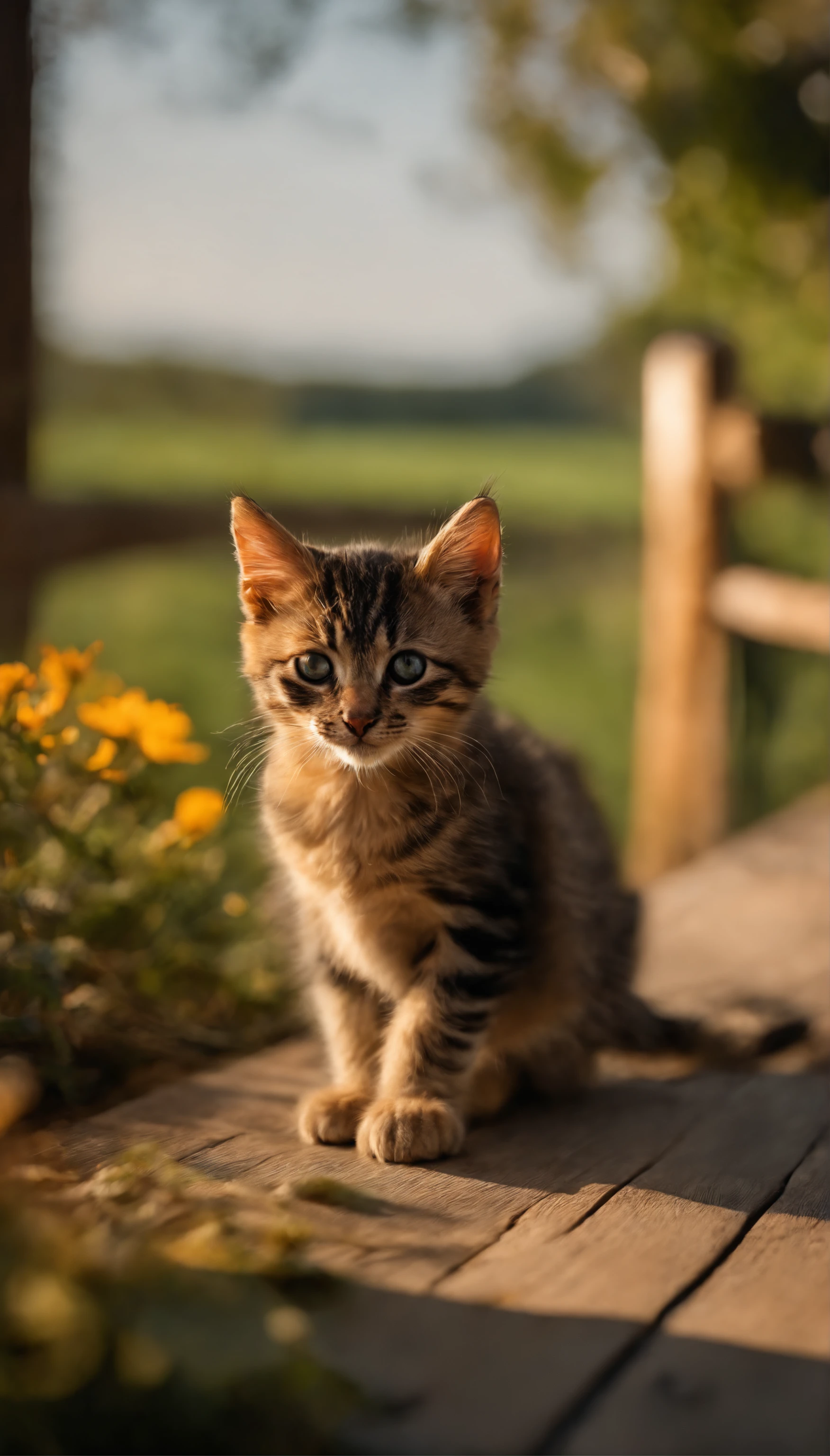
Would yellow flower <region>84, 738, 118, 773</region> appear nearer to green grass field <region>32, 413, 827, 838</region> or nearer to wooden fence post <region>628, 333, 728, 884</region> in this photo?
green grass field <region>32, 413, 827, 838</region>

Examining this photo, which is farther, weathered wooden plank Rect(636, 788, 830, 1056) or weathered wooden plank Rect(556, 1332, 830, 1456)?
weathered wooden plank Rect(636, 788, 830, 1056)

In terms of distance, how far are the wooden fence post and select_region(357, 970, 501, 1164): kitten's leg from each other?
2.27 m

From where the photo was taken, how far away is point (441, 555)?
5.73 ft

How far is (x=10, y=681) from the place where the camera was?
1762 mm

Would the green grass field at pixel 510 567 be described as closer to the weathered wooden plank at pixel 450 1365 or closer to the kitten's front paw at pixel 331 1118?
the kitten's front paw at pixel 331 1118

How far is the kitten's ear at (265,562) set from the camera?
172cm

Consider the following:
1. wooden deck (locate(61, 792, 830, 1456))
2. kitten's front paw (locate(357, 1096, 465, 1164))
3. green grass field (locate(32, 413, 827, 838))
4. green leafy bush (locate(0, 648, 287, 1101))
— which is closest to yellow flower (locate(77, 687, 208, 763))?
green leafy bush (locate(0, 648, 287, 1101))

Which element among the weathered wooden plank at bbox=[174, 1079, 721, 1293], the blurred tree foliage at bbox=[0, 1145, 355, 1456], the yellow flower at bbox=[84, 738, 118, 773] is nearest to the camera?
the blurred tree foliage at bbox=[0, 1145, 355, 1456]

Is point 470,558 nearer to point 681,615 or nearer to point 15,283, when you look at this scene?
point 15,283

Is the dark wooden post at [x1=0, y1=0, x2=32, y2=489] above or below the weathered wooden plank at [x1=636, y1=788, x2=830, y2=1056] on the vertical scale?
above

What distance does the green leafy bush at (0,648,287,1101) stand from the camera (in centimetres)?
179

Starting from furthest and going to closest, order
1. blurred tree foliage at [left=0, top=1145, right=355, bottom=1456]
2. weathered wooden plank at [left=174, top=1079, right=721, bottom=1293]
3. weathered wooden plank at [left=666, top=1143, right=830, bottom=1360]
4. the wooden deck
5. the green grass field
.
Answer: the green grass field → weathered wooden plank at [left=174, top=1079, right=721, bottom=1293] → weathered wooden plank at [left=666, top=1143, right=830, bottom=1360] → the wooden deck → blurred tree foliage at [left=0, top=1145, right=355, bottom=1456]

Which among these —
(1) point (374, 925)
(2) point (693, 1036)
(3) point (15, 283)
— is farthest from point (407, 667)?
(3) point (15, 283)

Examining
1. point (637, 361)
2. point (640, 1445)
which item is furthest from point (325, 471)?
point (640, 1445)
